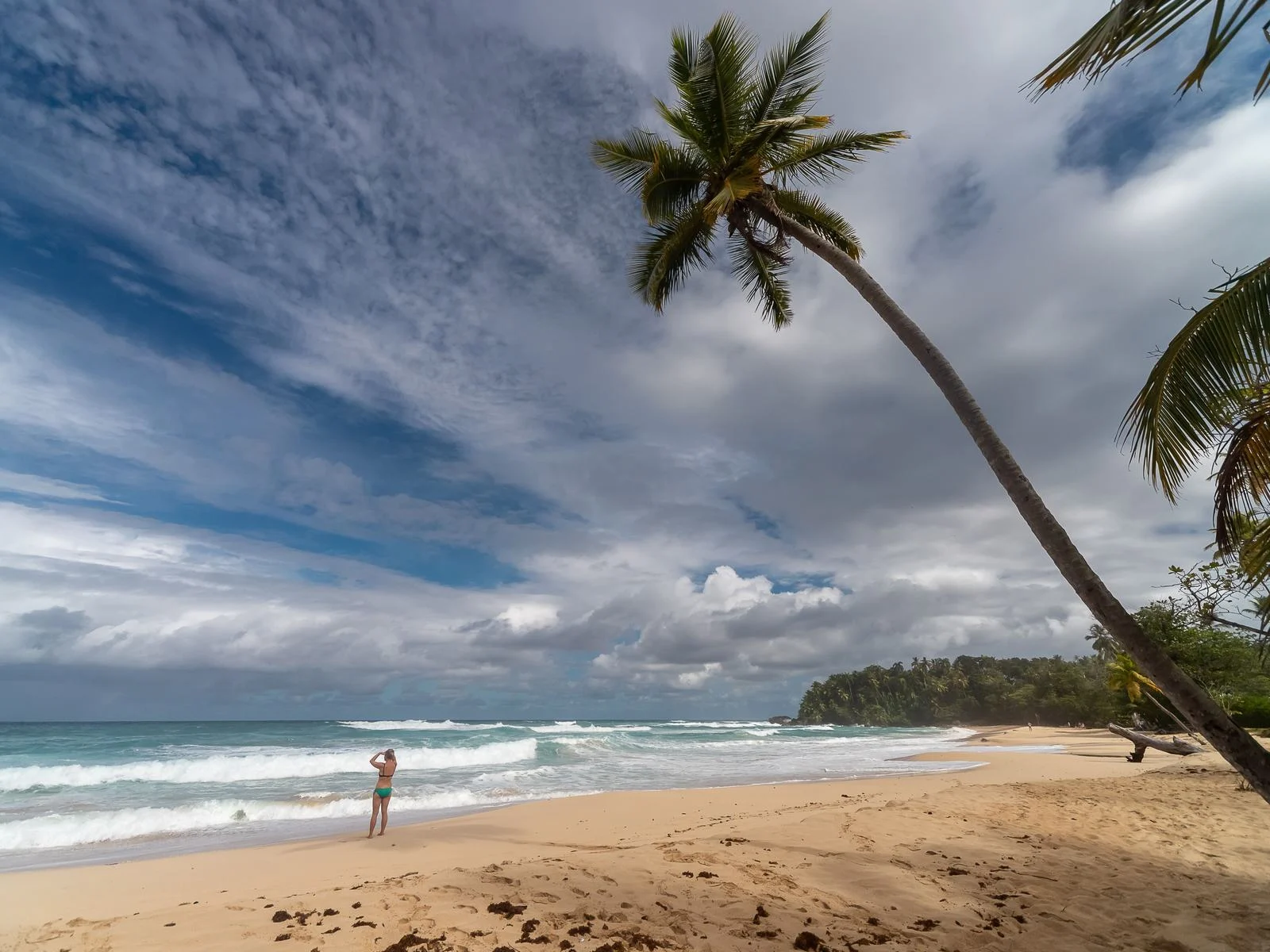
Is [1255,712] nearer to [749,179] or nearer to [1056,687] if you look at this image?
[749,179]

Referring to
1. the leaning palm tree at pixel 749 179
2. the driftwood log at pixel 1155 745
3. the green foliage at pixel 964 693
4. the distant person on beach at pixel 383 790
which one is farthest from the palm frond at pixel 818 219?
the green foliage at pixel 964 693

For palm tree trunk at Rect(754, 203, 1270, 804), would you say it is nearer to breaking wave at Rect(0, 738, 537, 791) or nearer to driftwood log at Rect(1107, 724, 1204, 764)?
driftwood log at Rect(1107, 724, 1204, 764)

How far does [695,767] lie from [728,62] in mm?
22533

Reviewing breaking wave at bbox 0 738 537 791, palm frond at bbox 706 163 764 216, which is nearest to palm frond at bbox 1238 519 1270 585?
palm frond at bbox 706 163 764 216

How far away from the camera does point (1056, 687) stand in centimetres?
6406

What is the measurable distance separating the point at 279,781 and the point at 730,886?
19.0m

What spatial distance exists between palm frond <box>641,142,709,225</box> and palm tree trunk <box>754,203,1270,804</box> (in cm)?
283

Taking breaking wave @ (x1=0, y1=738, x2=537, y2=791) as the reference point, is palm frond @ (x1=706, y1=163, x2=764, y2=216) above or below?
above

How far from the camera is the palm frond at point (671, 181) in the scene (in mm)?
8979

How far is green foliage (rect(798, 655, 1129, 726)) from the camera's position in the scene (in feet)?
207

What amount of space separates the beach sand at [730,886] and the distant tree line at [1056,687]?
72.3 inches

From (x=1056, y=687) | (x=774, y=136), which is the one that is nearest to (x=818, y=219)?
(x=774, y=136)

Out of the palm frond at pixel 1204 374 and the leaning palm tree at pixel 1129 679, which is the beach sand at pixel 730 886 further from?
the leaning palm tree at pixel 1129 679

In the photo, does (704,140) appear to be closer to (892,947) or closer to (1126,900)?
(892,947)
